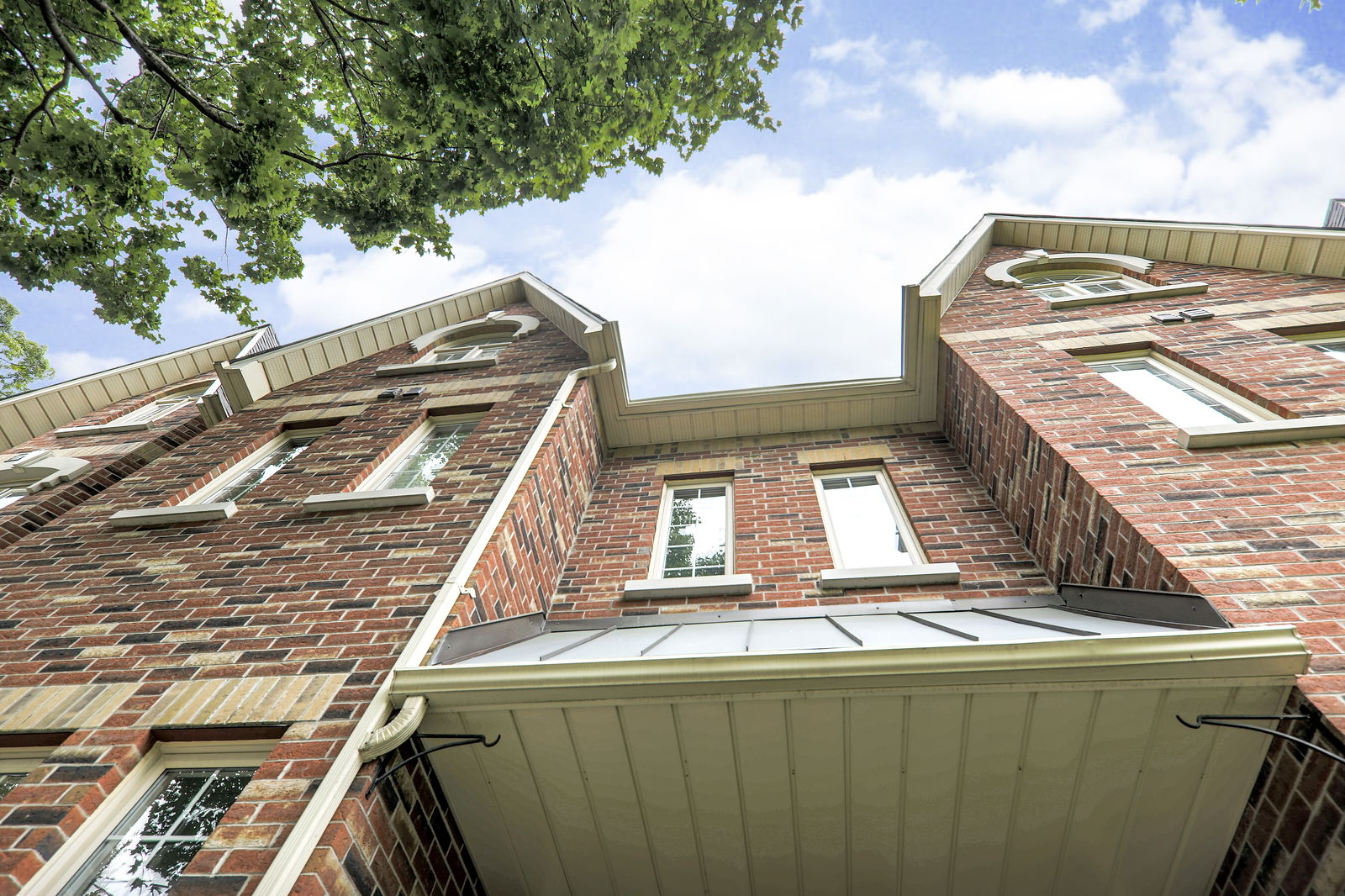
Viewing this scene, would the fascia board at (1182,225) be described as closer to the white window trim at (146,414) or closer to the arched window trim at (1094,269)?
the arched window trim at (1094,269)

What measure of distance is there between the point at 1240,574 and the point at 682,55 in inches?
216

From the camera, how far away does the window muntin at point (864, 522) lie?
585 centimetres

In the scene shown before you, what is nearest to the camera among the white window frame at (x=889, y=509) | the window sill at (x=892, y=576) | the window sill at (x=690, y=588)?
the window sill at (x=892, y=576)

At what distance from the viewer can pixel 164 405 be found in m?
12.0

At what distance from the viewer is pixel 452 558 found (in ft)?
14.9

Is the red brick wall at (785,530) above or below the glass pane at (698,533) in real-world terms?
above

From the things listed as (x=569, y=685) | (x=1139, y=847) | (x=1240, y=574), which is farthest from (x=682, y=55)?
(x=1139, y=847)

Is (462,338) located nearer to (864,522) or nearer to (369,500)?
(369,500)

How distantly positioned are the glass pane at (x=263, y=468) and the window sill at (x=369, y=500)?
1178 millimetres

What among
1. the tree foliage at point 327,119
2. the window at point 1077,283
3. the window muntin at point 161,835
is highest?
the tree foliage at point 327,119

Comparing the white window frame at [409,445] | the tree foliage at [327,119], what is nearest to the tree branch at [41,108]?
the tree foliage at [327,119]

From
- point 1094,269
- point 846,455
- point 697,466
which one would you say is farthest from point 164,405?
point 1094,269

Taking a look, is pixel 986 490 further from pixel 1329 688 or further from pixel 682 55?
pixel 682 55

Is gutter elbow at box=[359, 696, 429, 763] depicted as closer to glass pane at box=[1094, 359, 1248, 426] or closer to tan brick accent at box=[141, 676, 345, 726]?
tan brick accent at box=[141, 676, 345, 726]
